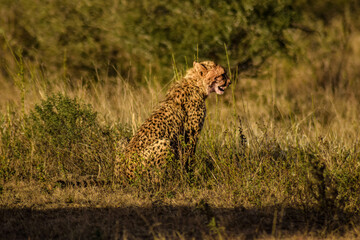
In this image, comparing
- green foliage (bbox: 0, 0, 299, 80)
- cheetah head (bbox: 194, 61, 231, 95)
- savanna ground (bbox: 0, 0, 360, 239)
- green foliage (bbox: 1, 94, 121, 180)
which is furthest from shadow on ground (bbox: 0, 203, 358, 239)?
green foliage (bbox: 0, 0, 299, 80)

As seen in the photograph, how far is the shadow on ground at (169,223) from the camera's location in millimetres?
3793

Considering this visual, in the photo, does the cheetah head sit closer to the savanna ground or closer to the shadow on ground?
the savanna ground

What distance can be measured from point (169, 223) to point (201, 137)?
85.4 inches

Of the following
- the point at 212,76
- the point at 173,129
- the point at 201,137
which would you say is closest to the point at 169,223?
the point at 173,129

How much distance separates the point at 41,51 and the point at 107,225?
7.29m

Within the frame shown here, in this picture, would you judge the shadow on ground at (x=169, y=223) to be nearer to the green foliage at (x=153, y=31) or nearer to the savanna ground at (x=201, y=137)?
the savanna ground at (x=201, y=137)

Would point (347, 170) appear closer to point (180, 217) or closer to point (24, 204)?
point (180, 217)

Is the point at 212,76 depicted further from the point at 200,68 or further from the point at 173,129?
the point at 173,129

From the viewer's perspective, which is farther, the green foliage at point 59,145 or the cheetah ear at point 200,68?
the green foliage at point 59,145

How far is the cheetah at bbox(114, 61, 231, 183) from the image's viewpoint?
4883mm

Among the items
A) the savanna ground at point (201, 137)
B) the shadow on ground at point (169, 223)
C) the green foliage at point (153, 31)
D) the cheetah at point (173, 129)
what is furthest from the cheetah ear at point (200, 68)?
the green foliage at point (153, 31)

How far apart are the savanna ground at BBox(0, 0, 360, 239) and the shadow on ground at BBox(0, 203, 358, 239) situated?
0.6 inches

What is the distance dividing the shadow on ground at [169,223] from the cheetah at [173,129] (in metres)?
0.63

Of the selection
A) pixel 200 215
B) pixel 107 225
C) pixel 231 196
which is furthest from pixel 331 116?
pixel 107 225
